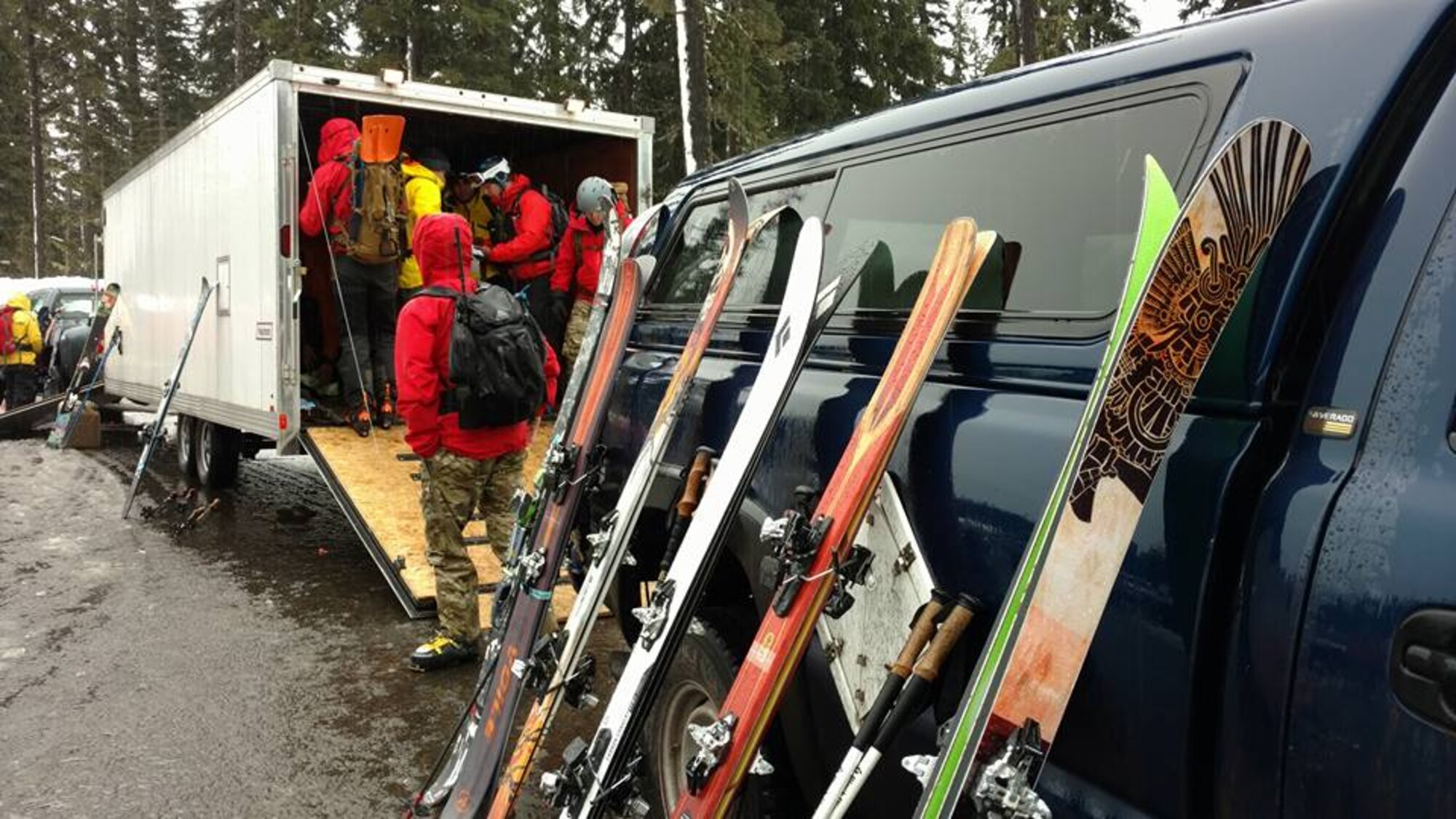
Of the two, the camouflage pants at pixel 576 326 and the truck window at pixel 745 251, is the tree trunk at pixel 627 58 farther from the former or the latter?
the truck window at pixel 745 251

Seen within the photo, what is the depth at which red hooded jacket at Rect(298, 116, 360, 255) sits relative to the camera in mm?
6797

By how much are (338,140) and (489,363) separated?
3.59 metres

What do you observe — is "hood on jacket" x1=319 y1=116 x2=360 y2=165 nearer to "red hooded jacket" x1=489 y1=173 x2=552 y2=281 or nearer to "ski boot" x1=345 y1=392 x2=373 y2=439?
"red hooded jacket" x1=489 y1=173 x2=552 y2=281

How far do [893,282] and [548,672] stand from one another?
157 cm

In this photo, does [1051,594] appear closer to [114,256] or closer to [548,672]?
[548,672]

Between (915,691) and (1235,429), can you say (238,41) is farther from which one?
(1235,429)

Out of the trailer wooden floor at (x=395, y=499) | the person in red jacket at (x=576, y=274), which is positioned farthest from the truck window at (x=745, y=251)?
the person in red jacket at (x=576, y=274)

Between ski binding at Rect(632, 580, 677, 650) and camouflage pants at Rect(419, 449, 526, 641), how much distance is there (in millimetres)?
2218

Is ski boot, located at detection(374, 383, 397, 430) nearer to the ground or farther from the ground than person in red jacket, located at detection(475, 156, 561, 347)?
nearer to the ground

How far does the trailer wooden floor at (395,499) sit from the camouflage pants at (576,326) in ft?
2.59

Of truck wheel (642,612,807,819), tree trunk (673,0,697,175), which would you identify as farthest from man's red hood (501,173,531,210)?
tree trunk (673,0,697,175)

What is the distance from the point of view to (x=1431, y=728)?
3.86ft

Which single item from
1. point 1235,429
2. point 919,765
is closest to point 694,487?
point 919,765

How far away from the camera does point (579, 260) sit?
754 cm
